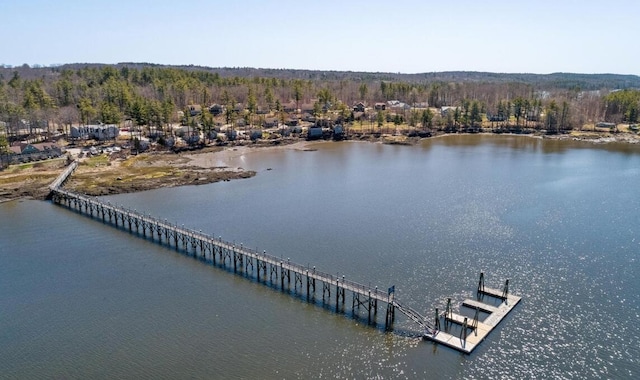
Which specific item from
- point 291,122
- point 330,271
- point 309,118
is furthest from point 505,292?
point 309,118

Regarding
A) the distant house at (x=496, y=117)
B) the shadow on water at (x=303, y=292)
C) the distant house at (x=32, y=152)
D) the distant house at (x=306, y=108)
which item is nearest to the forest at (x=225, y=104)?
the distant house at (x=496, y=117)

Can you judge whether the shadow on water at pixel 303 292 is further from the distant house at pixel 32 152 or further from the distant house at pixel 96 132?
the distant house at pixel 96 132

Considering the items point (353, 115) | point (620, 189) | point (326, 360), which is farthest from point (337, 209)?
point (353, 115)

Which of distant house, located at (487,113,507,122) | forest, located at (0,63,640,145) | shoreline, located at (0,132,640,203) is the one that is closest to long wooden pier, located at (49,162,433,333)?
shoreline, located at (0,132,640,203)

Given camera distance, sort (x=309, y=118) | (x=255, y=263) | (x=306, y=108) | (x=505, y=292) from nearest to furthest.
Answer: (x=505, y=292), (x=255, y=263), (x=309, y=118), (x=306, y=108)

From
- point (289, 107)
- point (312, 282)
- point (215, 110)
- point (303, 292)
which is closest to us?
point (303, 292)

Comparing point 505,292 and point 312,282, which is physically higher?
point 505,292

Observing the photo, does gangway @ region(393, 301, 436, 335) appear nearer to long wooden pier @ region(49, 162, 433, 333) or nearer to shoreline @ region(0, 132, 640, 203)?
long wooden pier @ region(49, 162, 433, 333)

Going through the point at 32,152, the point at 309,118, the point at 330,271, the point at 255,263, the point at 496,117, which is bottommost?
the point at 255,263

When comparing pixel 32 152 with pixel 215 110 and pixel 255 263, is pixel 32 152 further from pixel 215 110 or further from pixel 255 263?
pixel 255 263
